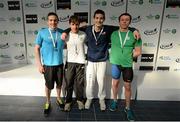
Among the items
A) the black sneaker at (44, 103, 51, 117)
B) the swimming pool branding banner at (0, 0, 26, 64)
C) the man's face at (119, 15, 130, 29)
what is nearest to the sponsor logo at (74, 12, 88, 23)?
the swimming pool branding banner at (0, 0, 26, 64)

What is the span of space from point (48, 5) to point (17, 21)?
692 mm

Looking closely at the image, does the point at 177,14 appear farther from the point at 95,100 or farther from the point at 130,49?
the point at 95,100

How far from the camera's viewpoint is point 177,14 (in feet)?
12.9

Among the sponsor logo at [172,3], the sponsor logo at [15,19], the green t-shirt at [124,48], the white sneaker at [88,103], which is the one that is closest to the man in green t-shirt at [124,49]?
the green t-shirt at [124,48]

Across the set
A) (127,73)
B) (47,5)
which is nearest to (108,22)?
(47,5)

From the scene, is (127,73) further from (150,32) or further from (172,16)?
(172,16)

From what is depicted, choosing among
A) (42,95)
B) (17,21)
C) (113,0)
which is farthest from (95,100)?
(17,21)

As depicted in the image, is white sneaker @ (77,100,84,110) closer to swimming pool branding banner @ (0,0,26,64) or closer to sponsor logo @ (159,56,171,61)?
swimming pool branding banner @ (0,0,26,64)

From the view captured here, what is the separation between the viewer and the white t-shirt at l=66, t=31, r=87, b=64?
9.12 feet

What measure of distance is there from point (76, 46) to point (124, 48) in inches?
Answer: 26.0

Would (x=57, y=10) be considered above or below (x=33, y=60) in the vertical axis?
above

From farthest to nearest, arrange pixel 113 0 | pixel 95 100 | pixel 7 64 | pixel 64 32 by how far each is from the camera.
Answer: pixel 7 64 < pixel 113 0 < pixel 95 100 < pixel 64 32

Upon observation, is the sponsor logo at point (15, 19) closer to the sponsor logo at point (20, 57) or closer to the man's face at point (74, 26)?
the sponsor logo at point (20, 57)

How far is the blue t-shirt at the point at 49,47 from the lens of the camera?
2738 millimetres
